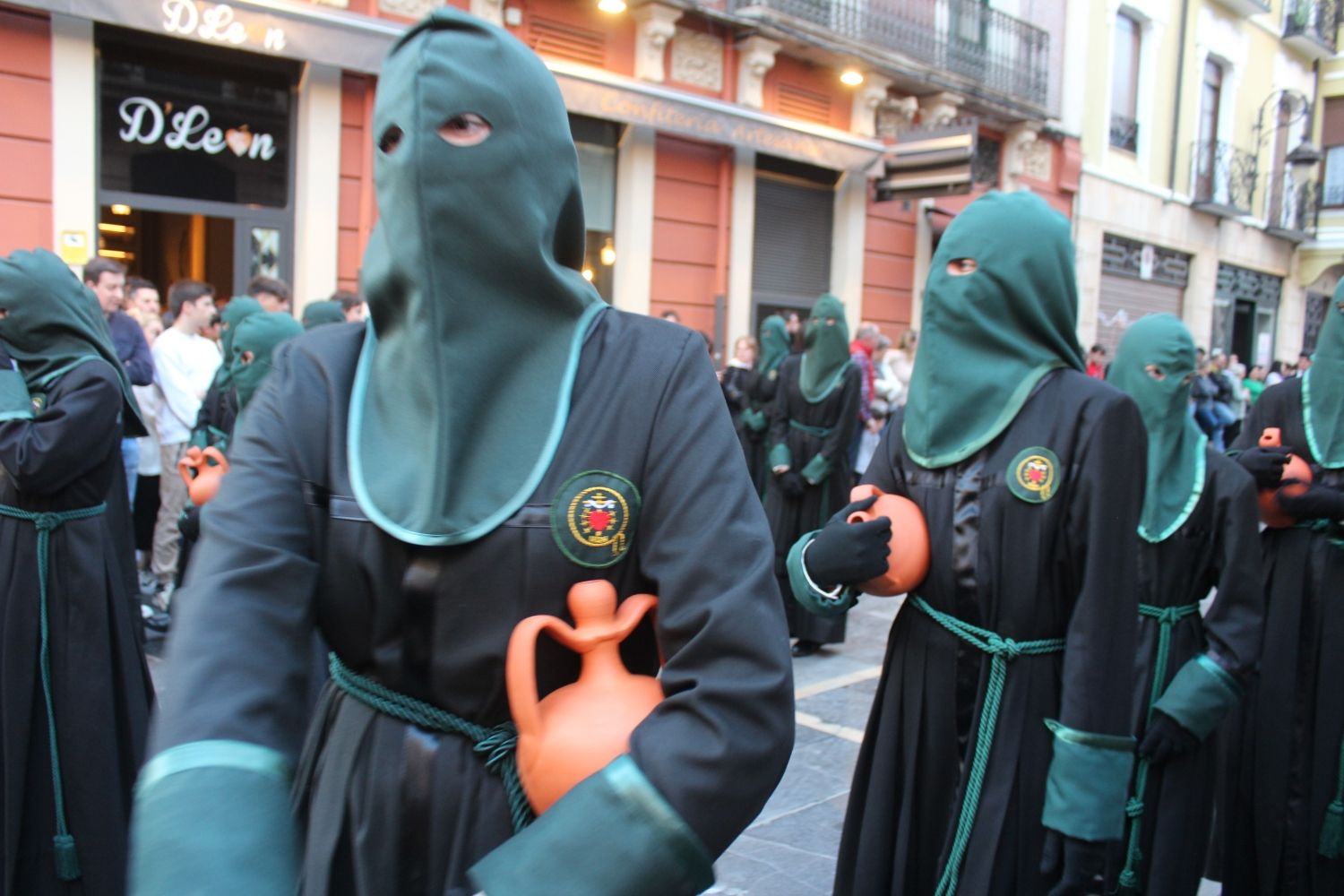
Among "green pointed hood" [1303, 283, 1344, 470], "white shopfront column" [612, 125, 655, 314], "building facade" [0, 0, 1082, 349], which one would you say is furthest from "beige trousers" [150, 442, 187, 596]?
"green pointed hood" [1303, 283, 1344, 470]

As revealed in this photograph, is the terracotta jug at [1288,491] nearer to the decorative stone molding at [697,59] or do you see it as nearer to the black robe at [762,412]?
the black robe at [762,412]

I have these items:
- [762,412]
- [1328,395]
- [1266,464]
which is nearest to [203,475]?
[1266,464]

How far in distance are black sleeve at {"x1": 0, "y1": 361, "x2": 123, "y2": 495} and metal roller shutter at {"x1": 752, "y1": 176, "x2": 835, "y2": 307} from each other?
35.6ft

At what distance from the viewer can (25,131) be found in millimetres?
8320

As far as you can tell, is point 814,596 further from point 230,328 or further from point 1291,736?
point 230,328

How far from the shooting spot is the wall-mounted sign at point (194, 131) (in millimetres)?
8906

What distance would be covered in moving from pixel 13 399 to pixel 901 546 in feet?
9.04

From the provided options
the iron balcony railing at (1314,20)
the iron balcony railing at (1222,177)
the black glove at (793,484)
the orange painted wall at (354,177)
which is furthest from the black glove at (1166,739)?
the iron balcony railing at (1314,20)

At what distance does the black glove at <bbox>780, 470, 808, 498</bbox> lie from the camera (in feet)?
24.0

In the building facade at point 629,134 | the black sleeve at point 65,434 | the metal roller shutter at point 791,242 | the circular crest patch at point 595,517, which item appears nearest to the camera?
the circular crest patch at point 595,517

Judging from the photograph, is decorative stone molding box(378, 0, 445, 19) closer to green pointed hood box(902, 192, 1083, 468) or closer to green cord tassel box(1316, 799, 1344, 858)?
green pointed hood box(902, 192, 1083, 468)

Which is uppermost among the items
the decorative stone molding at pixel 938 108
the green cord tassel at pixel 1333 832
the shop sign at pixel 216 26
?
the decorative stone molding at pixel 938 108

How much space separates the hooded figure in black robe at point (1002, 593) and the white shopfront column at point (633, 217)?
9664 mm

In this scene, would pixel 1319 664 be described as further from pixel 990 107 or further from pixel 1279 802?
pixel 990 107
